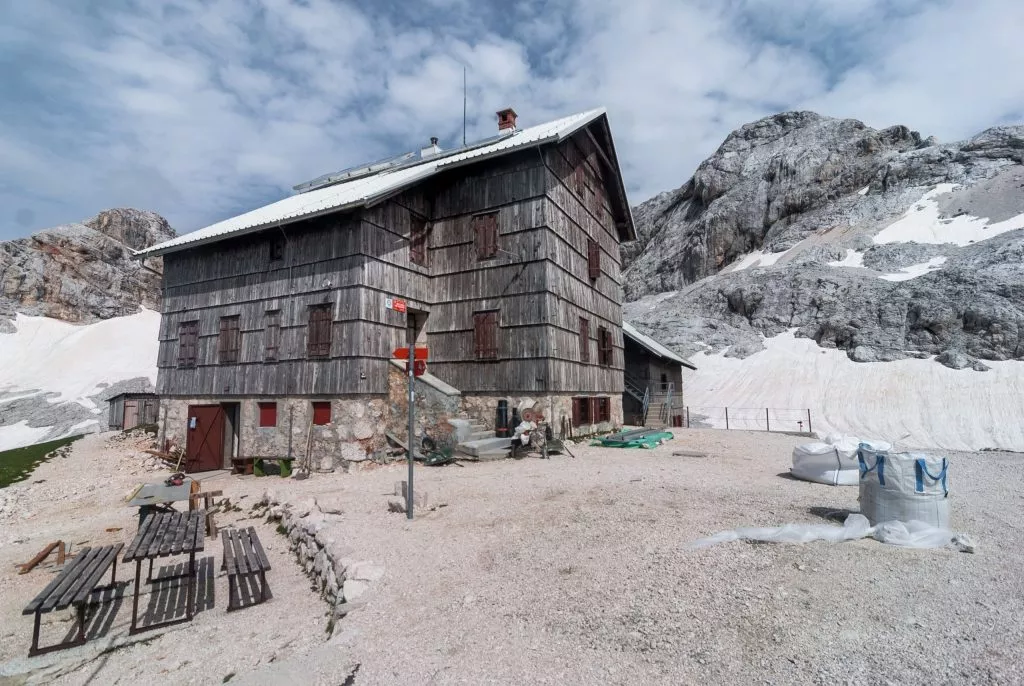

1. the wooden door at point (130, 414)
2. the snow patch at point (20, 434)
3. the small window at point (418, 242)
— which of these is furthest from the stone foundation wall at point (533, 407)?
the snow patch at point (20, 434)

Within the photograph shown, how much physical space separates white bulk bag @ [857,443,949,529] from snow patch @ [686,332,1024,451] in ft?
67.6

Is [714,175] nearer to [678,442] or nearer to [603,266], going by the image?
[603,266]

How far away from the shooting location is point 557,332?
17.2 metres

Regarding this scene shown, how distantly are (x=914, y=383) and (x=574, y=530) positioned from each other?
33.2 metres

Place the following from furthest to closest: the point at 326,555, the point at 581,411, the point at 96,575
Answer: the point at 581,411 → the point at 326,555 → the point at 96,575

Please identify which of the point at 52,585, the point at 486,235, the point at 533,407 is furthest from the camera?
the point at 486,235

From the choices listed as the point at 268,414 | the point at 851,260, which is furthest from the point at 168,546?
the point at 851,260

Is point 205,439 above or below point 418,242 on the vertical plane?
below

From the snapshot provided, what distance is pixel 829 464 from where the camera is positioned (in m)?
10.3

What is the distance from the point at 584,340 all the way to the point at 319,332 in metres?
9.72

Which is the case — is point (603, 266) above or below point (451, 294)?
above

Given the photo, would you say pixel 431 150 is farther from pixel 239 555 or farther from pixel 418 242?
pixel 239 555

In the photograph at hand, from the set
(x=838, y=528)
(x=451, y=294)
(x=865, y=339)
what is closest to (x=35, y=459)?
(x=451, y=294)

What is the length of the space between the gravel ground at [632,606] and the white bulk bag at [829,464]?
42.8 inches
